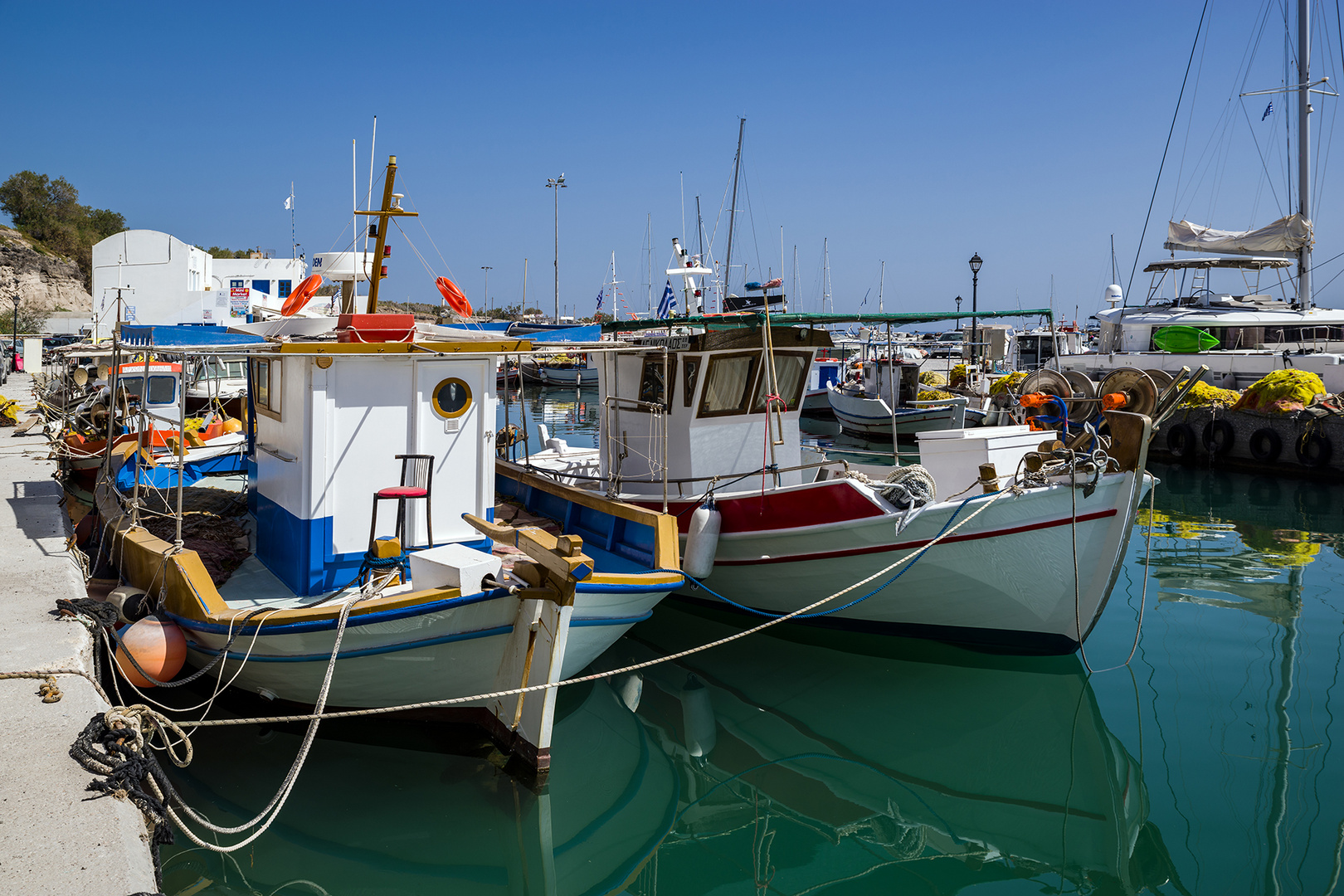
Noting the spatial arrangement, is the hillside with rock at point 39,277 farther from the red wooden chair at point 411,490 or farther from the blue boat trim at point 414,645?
the blue boat trim at point 414,645

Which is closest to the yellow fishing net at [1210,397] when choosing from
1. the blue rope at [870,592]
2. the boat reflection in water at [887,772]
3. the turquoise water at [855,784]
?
the turquoise water at [855,784]

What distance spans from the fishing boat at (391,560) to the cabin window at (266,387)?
0.03 meters

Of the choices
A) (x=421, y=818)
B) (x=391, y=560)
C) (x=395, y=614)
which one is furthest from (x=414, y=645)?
(x=421, y=818)

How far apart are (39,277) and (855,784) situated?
66.3 metres

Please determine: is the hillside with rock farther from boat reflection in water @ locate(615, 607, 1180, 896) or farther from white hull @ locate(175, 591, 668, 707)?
boat reflection in water @ locate(615, 607, 1180, 896)

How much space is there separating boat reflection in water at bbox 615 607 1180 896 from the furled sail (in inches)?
921

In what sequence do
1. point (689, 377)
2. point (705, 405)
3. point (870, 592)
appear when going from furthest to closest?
point (705, 405), point (689, 377), point (870, 592)

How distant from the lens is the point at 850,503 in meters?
8.62

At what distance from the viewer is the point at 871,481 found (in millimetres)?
9445

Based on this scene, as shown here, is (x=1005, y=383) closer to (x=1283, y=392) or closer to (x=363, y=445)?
(x=1283, y=392)

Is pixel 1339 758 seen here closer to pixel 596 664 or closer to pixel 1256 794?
pixel 1256 794

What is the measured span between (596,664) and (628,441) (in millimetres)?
2807

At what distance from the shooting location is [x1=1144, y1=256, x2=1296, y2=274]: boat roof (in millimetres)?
27266

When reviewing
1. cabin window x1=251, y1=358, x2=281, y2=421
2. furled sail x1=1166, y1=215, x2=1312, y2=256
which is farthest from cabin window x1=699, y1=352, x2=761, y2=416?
furled sail x1=1166, y1=215, x2=1312, y2=256
